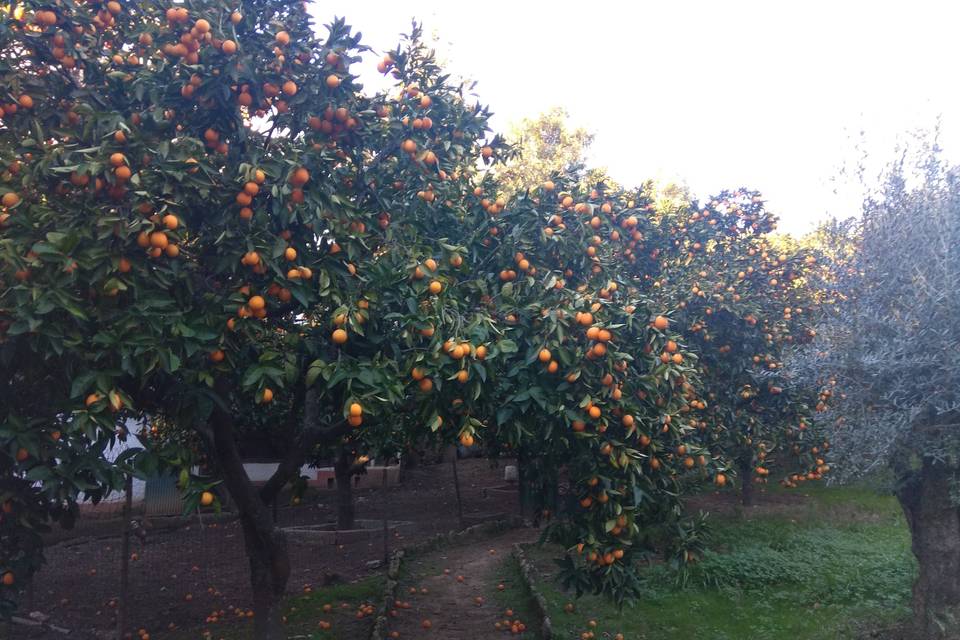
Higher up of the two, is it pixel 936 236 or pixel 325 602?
pixel 936 236

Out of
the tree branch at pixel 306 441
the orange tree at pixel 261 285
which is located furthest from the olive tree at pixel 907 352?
the tree branch at pixel 306 441

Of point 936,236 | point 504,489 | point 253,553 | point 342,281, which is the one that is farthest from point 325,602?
point 504,489

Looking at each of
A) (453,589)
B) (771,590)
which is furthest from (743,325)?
(453,589)

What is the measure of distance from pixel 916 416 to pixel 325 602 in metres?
6.86

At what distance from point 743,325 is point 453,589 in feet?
17.4

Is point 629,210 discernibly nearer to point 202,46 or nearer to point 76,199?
point 202,46

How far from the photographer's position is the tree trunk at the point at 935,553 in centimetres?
755

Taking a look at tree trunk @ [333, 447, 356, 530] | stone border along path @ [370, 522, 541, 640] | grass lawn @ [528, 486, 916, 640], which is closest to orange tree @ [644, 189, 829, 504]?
grass lawn @ [528, 486, 916, 640]

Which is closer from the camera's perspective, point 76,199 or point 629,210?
point 76,199

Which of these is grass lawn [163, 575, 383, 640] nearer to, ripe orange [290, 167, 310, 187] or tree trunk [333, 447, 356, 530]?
tree trunk [333, 447, 356, 530]

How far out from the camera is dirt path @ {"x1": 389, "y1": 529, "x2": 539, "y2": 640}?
8.77 m

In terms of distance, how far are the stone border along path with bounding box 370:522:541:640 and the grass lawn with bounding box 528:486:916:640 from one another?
66 cm

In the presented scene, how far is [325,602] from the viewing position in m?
9.43

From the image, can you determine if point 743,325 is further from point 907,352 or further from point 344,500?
point 344,500
